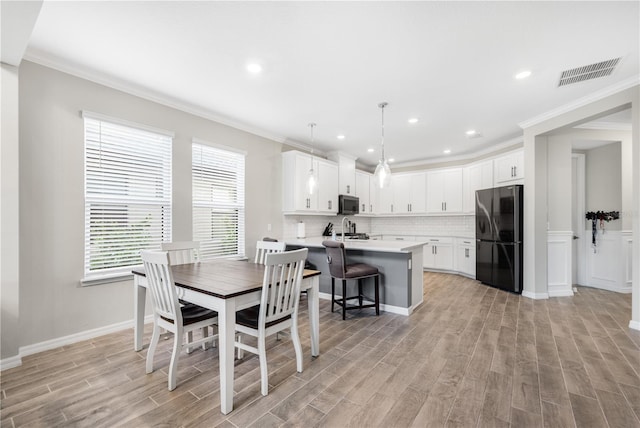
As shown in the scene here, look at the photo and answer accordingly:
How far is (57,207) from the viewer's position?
2.64 m

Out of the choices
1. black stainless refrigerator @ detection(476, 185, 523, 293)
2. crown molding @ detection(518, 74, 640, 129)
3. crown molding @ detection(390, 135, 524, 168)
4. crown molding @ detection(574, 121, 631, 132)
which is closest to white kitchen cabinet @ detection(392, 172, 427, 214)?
crown molding @ detection(390, 135, 524, 168)

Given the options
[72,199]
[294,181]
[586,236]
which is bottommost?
[586,236]

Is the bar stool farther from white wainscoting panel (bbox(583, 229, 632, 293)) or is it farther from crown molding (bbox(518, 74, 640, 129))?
white wainscoting panel (bbox(583, 229, 632, 293))

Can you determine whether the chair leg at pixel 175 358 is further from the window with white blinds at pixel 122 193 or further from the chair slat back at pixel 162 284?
the window with white blinds at pixel 122 193

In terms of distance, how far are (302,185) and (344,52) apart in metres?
2.70

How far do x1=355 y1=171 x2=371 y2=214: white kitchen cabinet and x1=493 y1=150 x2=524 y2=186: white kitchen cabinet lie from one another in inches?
106

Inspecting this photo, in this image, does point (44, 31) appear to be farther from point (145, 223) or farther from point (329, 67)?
point (329, 67)

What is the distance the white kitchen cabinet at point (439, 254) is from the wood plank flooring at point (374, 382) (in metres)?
2.98

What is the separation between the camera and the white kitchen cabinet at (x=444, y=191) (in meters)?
6.07

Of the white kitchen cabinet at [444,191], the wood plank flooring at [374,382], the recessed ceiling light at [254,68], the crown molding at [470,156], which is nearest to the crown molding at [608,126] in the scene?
the crown molding at [470,156]

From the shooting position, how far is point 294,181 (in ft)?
15.9

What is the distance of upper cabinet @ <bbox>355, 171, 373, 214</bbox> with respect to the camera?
655 centimetres

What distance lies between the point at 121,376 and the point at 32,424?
1.75 ft

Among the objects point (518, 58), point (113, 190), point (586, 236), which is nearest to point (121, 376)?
point (113, 190)
